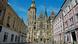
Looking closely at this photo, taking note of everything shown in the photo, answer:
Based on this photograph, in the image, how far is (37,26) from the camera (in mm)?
68812

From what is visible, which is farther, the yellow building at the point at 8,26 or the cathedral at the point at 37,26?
the cathedral at the point at 37,26

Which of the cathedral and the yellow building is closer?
the yellow building

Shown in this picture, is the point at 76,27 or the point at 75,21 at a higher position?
the point at 75,21

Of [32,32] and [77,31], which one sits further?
[32,32]

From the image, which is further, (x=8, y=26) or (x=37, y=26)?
(x=37, y=26)

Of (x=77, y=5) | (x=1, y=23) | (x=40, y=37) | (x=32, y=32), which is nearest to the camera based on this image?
(x=1, y=23)

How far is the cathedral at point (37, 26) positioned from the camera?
194 feet

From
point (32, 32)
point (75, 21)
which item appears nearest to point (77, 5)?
point (75, 21)

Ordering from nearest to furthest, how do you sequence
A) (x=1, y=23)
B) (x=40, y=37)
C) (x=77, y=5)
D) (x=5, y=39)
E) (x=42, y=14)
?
(x=1, y=23) → (x=5, y=39) → (x=77, y=5) → (x=40, y=37) → (x=42, y=14)

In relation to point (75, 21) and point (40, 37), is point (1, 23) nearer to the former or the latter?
point (75, 21)

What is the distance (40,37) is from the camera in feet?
197

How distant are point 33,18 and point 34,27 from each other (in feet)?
32.3

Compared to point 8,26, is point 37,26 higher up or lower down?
higher up

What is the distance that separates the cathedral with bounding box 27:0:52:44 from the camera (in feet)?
194
